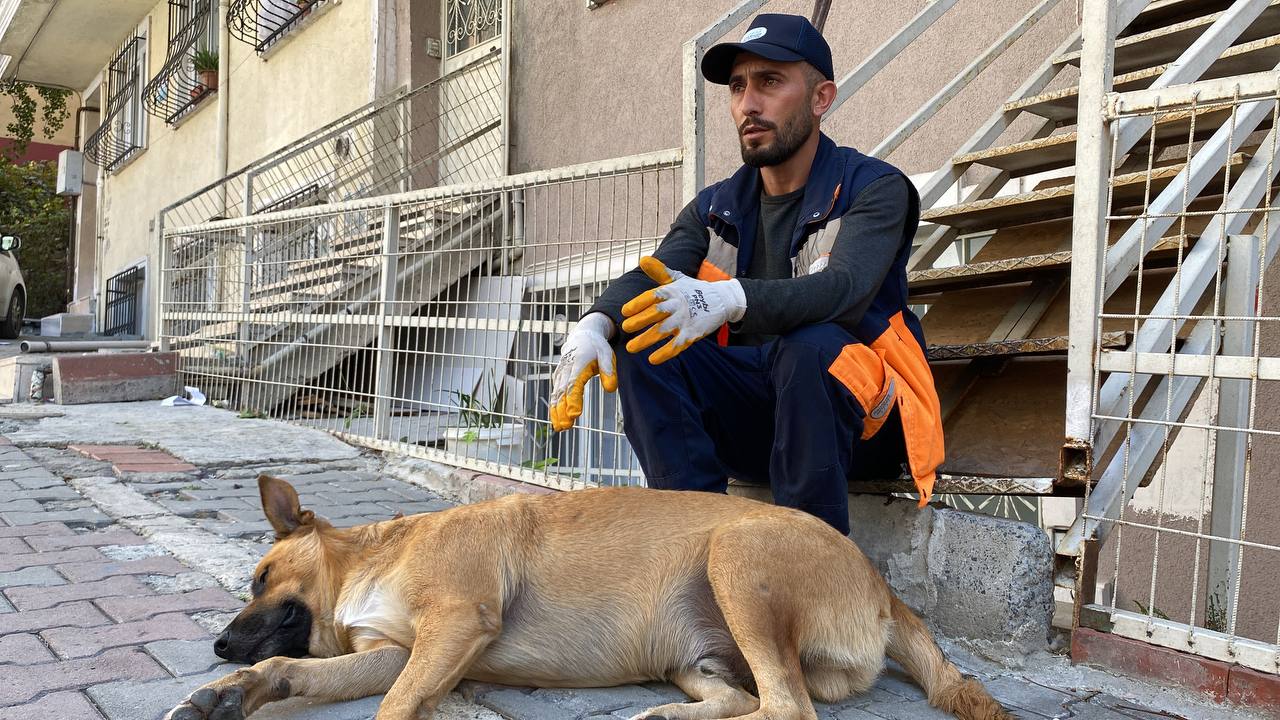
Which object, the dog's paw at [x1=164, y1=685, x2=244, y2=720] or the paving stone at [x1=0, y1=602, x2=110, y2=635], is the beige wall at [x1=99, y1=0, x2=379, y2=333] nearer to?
the paving stone at [x1=0, y1=602, x2=110, y2=635]

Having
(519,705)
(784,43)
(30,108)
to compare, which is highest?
(30,108)

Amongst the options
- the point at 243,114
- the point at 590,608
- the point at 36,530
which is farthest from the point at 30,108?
the point at 590,608

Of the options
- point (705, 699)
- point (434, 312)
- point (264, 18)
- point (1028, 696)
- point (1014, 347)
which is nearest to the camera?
point (705, 699)

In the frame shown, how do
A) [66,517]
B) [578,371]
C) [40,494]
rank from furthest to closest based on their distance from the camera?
[40,494], [66,517], [578,371]

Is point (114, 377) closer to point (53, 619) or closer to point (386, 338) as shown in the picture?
point (386, 338)

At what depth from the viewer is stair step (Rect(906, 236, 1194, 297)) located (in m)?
3.38

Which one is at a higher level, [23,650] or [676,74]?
[676,74]

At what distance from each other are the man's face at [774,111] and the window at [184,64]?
45.6 ft

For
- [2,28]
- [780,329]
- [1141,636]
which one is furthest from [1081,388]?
[2,28]

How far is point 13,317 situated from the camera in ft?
54.2

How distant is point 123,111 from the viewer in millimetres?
20734

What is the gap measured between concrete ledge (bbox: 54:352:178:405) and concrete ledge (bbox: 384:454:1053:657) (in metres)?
7.47

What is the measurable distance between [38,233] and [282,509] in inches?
1076

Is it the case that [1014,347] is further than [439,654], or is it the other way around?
[1014,347]
